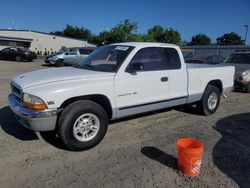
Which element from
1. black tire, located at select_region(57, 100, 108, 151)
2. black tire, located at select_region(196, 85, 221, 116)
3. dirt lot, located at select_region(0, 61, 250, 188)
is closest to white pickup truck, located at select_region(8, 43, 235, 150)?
black tire, located at select_region(57, 100, 108, 151)

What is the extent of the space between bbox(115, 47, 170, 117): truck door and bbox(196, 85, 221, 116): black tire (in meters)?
1.42

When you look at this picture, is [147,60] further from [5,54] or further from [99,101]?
[5,54]

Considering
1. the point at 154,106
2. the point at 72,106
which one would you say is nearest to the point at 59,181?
the point at 72,106

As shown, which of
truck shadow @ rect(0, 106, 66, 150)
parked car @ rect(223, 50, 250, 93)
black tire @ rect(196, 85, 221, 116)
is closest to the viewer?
truck shadow @ rect(0, 106, 66, 150)

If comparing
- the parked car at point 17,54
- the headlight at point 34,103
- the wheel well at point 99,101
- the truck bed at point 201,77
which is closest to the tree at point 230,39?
the parked car at point 17,54

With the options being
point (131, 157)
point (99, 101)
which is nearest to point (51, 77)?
point (99, 101)

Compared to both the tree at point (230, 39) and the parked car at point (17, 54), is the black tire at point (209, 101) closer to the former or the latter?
the parked car at point (17, 54)

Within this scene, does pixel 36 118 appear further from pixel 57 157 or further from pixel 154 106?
pixel 154 106

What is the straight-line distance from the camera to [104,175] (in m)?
3.72

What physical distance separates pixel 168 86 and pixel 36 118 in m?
2.81

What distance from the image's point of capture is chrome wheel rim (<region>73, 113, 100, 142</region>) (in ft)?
14.4

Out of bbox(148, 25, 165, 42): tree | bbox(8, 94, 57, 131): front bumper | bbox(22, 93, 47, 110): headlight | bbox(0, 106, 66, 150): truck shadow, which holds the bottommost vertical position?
bbox(0, 106, 66, 150): truck shadow

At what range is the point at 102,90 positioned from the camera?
180 inches

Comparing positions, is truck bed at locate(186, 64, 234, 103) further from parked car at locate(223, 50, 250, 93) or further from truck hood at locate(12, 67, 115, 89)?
parked car at locate(223, 50, 250, 93)
